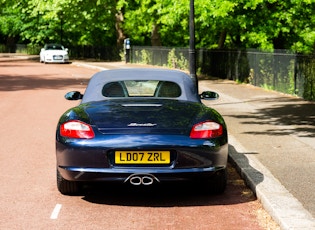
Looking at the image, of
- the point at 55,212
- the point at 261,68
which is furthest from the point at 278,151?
the point at 261,68

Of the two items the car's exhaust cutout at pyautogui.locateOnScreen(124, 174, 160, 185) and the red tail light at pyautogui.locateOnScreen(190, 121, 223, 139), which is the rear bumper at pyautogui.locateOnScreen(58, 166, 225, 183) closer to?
the car's exhaust cutout at pyautogui.locateOnScreen(124, 174, 160, 185)

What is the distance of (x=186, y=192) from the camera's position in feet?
25.1

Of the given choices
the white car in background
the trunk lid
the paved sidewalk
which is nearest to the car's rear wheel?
the trunk lid

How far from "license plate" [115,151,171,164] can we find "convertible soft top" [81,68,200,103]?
1248mm

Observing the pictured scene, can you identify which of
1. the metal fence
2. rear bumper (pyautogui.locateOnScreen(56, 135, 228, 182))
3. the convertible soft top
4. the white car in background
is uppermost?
the convertible soft top

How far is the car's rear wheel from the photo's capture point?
734cm

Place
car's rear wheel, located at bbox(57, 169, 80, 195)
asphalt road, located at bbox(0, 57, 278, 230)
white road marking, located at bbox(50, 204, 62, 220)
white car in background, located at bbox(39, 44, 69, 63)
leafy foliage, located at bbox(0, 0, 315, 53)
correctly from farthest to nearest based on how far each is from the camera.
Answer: white car in background, located at bbox(39, 44, 69, 63)
leafy foliage, located at bbox(0, 0, 315, 53)
car's rear wheel, located at bbox(57, 169, 80, 195)
white road marking, located at bbox(50, 204, 62, 220)
asphalt road, located at bbox(0, 57, 278, 230)

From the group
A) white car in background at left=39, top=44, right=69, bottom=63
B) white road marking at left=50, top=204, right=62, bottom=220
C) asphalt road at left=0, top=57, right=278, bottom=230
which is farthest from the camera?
white car in background at left=39, top=44, right=69, bottom=63

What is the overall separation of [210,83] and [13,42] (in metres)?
73.5

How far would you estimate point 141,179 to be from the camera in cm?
681

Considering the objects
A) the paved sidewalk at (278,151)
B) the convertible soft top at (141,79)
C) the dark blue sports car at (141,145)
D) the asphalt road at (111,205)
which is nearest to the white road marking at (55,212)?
the asphalt road at (111,205)

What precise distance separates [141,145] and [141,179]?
0.34 m

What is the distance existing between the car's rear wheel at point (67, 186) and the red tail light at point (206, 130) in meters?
1.39

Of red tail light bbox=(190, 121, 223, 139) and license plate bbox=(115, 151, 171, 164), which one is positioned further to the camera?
red tail light bbox=(190, 121, 223, 139)
